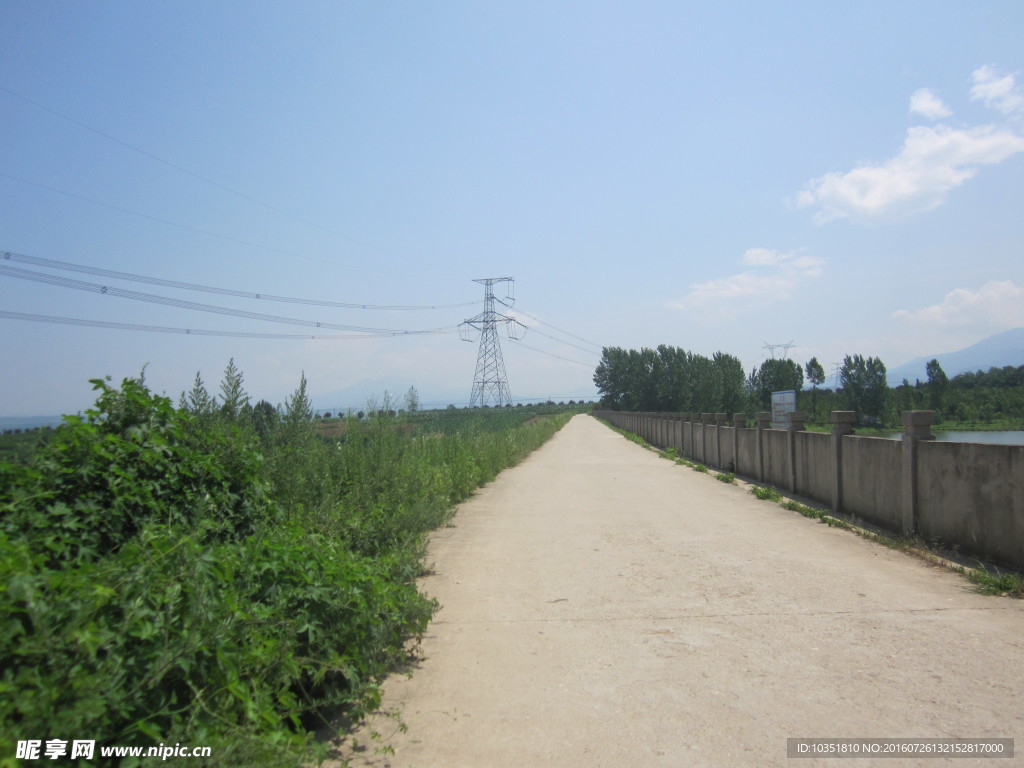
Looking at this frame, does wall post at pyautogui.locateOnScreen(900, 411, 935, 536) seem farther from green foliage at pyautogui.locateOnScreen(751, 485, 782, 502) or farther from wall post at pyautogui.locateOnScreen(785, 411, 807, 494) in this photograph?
wall post at pyautogui.locateOnScreen(785, 411, 807, 494)

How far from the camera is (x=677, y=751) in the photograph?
140 inches

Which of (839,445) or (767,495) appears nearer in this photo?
(839,445)

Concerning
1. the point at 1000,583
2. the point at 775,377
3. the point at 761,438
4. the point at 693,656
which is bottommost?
the point at 693,656

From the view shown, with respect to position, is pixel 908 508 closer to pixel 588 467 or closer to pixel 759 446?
pixel 759 446

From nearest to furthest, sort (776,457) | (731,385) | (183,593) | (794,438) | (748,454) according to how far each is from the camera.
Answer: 1. (183,593)
2. (794,438)
3. (776,457)
4. (748,454)
5. (731,385)

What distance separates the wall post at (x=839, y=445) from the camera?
11.2 m

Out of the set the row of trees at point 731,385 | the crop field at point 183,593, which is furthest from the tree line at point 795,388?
the crop field at point 183,593

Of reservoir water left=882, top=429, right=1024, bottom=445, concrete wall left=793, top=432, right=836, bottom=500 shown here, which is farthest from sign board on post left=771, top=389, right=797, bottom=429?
concrete wall left=793, top=432, right=836, bottom=500

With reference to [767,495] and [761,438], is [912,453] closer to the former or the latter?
[767,495]

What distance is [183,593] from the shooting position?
3.15 meters

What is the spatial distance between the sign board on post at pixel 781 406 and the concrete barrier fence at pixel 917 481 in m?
2.83

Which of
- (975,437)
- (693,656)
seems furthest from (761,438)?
(693,656)

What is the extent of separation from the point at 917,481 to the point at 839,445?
269cm

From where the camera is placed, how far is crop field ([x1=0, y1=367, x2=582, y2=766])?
102 inches
